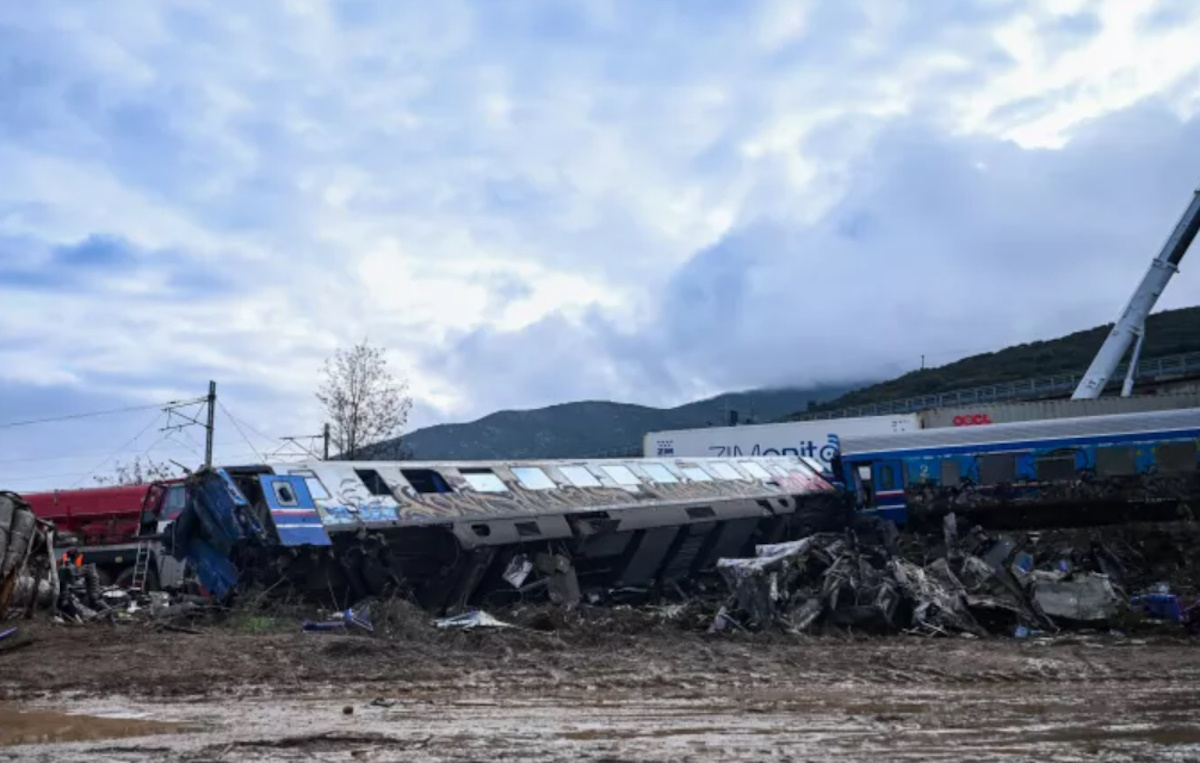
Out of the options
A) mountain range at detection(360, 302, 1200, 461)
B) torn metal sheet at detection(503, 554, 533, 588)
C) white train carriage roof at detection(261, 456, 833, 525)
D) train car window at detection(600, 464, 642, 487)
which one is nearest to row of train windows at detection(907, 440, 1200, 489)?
white train carriage roof at detection(261, 456, 833, 525)

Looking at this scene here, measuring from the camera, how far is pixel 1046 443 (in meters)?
26.9

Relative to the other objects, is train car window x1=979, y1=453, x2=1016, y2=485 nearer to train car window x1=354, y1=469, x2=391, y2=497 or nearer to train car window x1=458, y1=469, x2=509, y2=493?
train car window x1=458, y1=469, x2=509, y2=493

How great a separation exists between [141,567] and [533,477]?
8951 mm

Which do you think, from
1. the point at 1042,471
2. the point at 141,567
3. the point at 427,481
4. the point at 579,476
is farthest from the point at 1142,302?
the point at 141,567

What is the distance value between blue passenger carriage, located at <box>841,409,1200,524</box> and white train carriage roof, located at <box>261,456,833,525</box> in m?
4.10

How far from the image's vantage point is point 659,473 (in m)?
23.2

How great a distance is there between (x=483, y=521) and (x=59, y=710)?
30.2 feet

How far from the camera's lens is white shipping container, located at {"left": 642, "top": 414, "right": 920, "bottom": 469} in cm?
4225

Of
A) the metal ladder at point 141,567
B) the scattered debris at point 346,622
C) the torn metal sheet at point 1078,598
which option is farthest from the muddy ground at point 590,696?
the metal ladder at point 141,567

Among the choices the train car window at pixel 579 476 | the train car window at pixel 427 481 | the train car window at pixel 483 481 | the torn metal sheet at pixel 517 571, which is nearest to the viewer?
the torn metal sheet at pixel 517 571

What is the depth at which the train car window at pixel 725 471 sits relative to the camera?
972 inches

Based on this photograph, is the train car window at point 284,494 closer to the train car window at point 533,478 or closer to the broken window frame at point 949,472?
the train car window at point 533,478

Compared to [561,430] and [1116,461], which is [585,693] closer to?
[1116,461]

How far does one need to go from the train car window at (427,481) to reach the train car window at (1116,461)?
53.6ft
